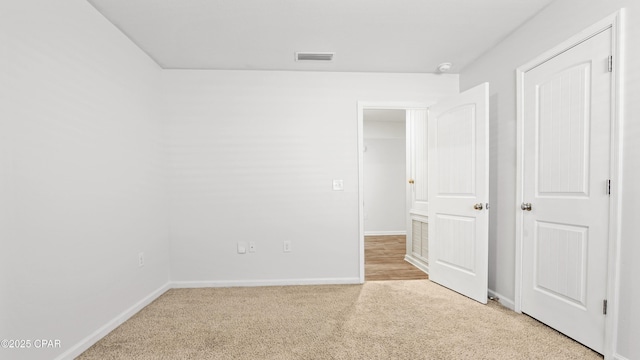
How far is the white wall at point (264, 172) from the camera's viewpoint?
3375mm

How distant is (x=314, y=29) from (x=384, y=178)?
4.75m

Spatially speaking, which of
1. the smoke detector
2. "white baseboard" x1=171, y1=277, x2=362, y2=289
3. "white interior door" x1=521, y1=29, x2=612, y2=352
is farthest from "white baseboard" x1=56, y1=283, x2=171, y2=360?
the smoke detector

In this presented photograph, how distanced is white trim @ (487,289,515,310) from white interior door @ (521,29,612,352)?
14cm

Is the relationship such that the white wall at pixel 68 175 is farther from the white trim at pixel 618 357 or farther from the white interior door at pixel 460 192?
the white trim at pixel 618 357

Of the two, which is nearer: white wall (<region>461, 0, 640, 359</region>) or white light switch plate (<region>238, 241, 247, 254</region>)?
white wall (<region>461, 0, 640, 359</region>)

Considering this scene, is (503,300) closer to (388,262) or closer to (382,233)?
(388,262)

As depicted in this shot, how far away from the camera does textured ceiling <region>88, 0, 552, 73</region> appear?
7.30 ft

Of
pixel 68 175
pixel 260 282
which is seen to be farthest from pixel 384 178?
pixel 68 175

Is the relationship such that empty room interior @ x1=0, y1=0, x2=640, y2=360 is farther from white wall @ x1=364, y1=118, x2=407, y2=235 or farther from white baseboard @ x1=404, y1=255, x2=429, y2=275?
white wall @ x1=364, y1=118, x2=407, y2=235

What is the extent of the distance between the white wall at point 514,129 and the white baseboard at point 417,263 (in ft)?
3.55

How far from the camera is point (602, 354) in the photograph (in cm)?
189

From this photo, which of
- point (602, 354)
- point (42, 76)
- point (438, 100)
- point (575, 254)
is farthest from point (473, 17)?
point (42, 76)

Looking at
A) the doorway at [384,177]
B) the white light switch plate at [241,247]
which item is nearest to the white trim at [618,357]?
the white light switch plate at [241,247]

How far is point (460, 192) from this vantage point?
119 inches
